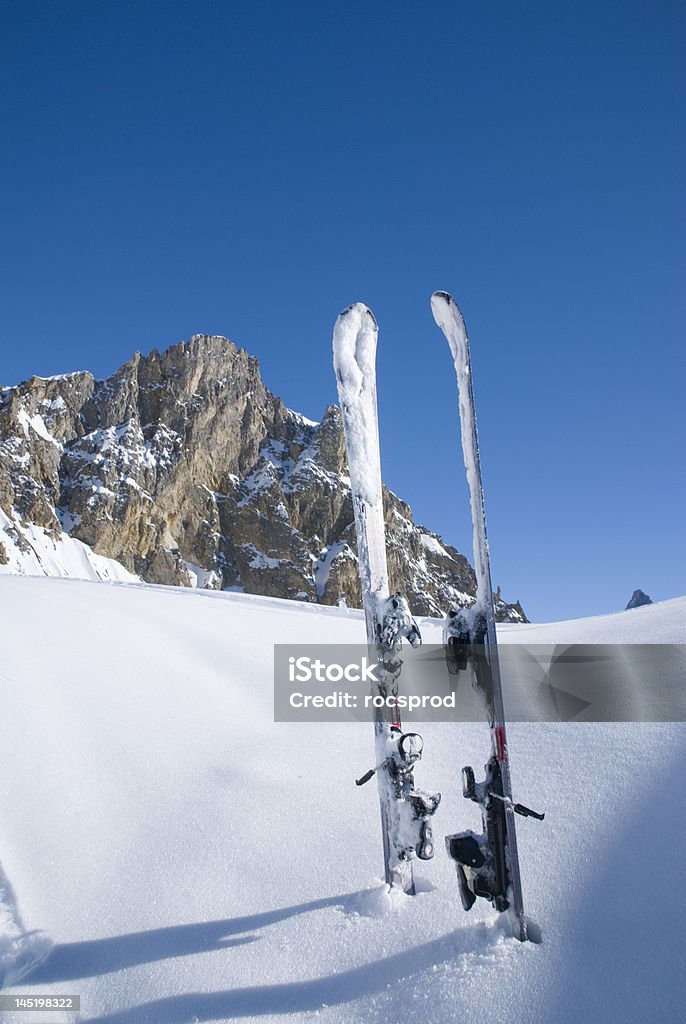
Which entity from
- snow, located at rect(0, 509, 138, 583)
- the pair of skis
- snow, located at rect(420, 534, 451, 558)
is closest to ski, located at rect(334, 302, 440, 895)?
the pair of skis

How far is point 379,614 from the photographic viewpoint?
10.6 ft

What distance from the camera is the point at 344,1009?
7.32ft

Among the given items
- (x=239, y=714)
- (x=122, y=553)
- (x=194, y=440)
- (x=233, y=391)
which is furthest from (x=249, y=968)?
(x=233, y=391)

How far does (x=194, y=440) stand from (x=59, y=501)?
70.8ft

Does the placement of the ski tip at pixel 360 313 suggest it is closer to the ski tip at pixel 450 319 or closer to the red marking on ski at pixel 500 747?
the ski tip at pixel 450 319

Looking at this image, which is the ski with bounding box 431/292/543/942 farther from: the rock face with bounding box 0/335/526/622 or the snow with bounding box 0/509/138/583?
the rock face with bounding box 0/335/526/622

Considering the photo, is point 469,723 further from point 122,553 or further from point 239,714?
point 122,553

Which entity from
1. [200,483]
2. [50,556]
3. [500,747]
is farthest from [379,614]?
[200,483]

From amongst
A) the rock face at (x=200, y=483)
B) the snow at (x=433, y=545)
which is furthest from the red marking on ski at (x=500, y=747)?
the snow at (x=433, y=545)

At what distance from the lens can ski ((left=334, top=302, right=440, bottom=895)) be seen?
114 inches

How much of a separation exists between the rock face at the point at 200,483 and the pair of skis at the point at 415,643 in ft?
221

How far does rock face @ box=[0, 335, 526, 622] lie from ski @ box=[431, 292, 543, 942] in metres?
67.9

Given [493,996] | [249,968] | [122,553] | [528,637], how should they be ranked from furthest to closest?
1. [122,553]
2. [528,637]
3. [249,968]
4. [493,996]

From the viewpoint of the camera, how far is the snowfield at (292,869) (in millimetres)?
2258
